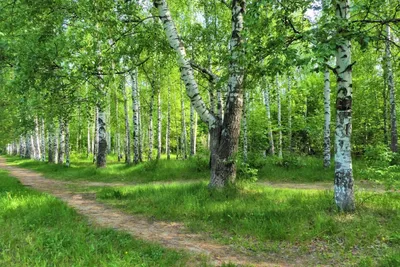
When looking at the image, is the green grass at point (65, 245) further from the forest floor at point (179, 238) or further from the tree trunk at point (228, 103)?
the tree trunk at point (228, 103)

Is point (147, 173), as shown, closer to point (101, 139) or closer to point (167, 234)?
point (101, 139)

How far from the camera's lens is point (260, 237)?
217 inches

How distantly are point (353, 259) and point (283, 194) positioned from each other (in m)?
3.66

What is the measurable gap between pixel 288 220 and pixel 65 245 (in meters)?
4.22

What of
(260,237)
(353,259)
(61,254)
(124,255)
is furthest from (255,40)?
(61,254)

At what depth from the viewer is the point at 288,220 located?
588cm

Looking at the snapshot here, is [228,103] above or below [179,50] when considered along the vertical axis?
below

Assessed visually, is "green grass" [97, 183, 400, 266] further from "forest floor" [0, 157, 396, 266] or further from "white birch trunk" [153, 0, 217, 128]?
"white birch trunk" [153, 0, 217, 128]

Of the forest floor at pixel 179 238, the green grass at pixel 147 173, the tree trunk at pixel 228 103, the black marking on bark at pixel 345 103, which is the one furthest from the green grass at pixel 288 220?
the green grass at pixel 147 173

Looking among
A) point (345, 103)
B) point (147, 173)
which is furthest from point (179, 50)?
point (147, 173)

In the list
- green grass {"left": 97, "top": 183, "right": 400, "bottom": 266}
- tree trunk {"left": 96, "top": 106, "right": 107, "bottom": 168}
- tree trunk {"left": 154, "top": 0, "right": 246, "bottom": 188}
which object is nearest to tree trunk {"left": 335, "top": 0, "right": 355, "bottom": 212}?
green grass {"left": 97, "top": 183, "right": 400, "bottom": 266}

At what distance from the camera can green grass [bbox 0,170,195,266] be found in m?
4.13

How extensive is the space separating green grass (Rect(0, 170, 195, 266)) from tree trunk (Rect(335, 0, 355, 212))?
12.2ft

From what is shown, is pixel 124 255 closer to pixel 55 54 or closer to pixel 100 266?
pixel 100 266
